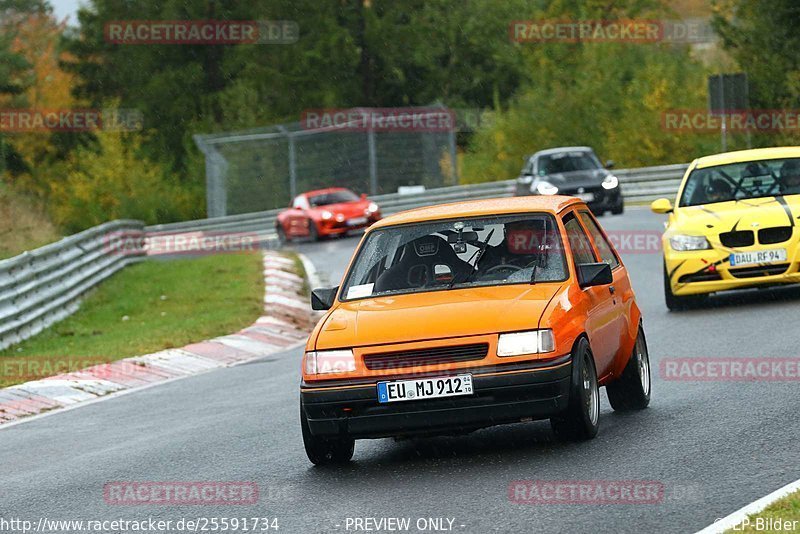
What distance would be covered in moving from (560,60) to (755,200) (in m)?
45.9

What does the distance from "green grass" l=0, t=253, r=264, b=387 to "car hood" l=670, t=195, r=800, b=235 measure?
5.79 metres

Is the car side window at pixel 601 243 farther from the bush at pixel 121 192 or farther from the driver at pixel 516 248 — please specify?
the bush at pixel 121 192

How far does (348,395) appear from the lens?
7.81 m

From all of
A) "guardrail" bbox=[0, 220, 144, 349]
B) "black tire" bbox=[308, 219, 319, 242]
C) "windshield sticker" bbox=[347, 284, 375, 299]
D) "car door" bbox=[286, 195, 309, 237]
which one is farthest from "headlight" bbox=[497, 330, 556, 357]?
"car door" bbox=[286, 195, 309, 237]

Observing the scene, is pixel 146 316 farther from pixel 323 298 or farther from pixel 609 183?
pixel 609 183

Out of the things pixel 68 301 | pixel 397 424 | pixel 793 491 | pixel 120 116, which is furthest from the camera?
pixel 120 116

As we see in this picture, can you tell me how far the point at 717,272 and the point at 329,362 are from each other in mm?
8043

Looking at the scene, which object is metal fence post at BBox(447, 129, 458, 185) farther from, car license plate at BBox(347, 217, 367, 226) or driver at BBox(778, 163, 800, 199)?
driver at BBox(778, 163, 800, 199)

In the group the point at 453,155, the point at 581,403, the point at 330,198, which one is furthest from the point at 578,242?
the point at 453,155

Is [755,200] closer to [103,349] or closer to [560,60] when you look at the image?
[103,349]

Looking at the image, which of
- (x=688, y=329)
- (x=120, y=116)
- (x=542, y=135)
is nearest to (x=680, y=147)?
(x=542, y=135)

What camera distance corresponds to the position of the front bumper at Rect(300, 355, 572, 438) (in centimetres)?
769

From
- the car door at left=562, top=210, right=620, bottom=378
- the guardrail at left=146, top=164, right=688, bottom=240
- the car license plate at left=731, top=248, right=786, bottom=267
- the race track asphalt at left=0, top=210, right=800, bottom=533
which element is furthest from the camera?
the guardrail at left=146, top=164, right=688, bottom=240

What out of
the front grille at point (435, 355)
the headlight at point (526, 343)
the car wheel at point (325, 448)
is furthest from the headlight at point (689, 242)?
the front grille at point (435, 355)
